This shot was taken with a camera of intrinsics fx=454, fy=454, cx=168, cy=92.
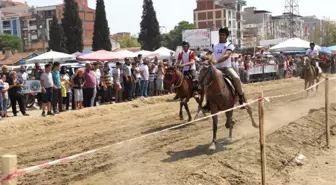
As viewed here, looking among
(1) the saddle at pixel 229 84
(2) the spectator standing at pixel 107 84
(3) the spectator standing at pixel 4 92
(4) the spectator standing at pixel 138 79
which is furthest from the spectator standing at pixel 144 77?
(1) the saddle at pixel 229 84

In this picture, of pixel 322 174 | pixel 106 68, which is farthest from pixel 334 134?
pixel 106 68

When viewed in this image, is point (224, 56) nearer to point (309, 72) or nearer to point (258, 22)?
point (309, 72)

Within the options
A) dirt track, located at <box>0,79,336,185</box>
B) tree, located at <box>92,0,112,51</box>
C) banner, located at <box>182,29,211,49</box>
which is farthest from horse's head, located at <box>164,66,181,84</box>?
tree, located at <box>92,0,112,51</box>

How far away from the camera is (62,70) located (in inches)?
762

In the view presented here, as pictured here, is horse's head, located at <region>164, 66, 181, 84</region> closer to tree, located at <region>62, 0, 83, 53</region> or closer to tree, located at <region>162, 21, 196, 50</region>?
tree, located at <region>62, 0, 83, 53</region>

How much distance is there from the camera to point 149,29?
87812mm

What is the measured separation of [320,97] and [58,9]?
123 m

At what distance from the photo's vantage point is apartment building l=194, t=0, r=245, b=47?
146250 mm

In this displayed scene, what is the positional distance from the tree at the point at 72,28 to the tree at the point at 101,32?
2.91 meters

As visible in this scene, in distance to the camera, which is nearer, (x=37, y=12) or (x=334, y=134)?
(x=334, y=134)

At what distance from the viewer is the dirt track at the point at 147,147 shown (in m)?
8.21

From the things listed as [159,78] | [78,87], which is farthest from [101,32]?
[78,87]

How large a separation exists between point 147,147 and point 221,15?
13878cm

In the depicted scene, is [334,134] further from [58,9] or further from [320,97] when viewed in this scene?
[58,9]
